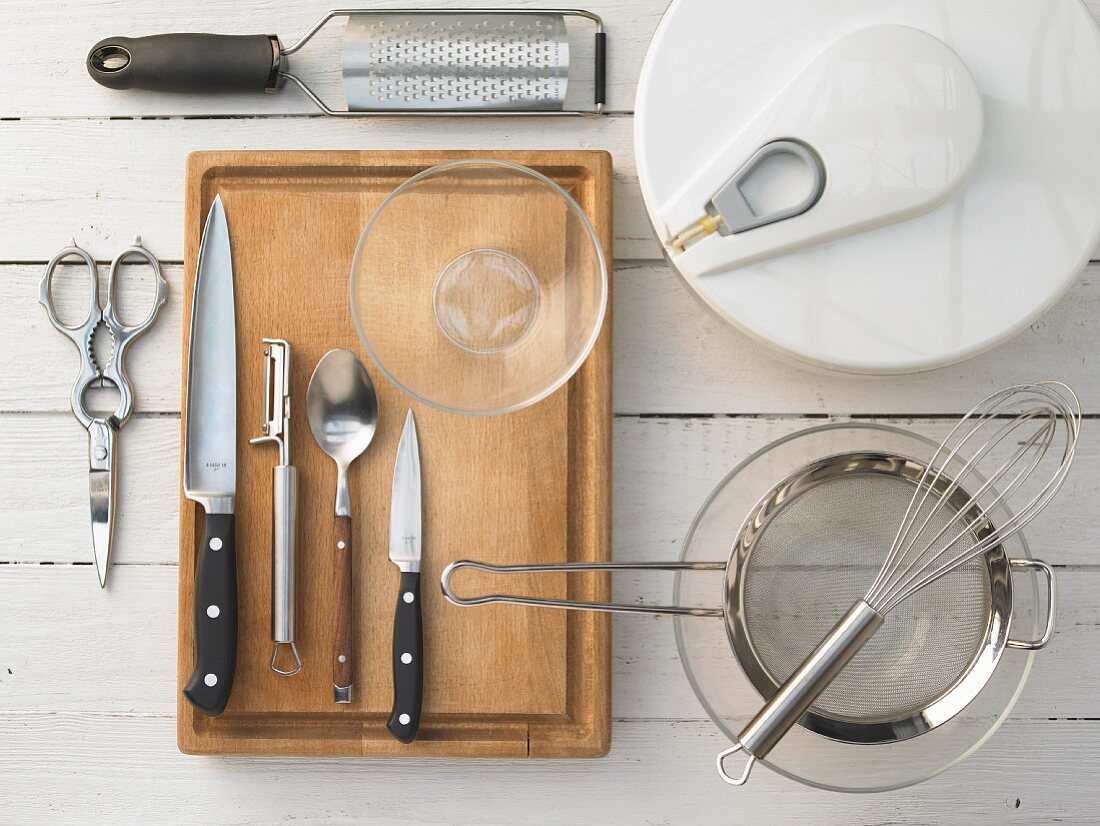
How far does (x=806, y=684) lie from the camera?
1.29ft

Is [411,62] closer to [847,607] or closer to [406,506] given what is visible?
[406,506]

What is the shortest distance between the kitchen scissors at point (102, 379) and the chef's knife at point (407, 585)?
170 millimetres

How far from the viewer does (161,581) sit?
1.66ft

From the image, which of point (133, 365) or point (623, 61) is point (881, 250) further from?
point (133, 365)

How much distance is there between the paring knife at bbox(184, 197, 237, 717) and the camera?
0.47m

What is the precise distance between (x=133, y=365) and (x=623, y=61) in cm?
35

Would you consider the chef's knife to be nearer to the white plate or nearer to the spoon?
the spoon

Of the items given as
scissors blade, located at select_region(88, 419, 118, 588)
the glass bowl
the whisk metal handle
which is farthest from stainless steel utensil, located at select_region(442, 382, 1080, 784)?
scissors blade, located at select_region(88, 419, 118, 588)

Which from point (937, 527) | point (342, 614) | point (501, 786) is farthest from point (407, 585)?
point (937, 527)

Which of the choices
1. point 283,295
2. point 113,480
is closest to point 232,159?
point 283,295

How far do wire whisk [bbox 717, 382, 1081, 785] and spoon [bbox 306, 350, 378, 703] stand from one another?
0.22m

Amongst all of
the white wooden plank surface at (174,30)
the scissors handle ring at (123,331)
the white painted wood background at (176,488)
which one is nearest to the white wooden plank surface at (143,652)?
the white painted wood background at (176,488)

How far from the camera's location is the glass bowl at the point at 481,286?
46 cm

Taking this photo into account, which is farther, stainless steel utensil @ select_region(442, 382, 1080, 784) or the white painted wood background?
the white painted wood background
